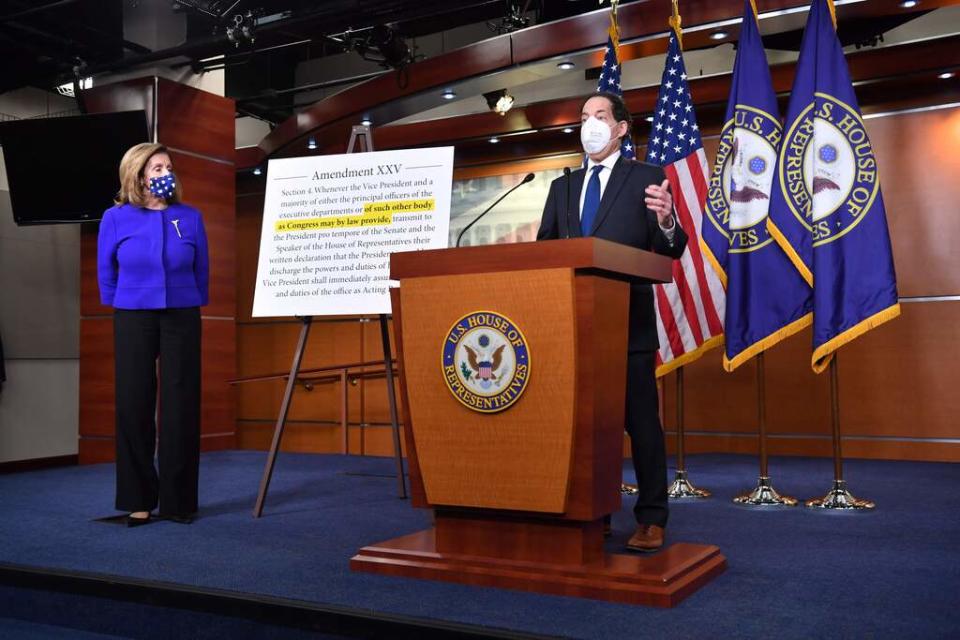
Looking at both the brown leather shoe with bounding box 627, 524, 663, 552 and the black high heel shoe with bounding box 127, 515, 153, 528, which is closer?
the brown leather shoe with bounding box 627, 524, 663, 552

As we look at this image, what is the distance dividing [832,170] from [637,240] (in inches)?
63.1

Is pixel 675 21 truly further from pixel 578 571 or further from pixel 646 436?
pixel 578 571

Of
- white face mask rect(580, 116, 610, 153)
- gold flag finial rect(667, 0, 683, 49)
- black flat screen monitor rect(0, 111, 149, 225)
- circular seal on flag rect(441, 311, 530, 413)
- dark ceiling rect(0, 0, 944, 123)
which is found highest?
dark ceiling rect(0, 0, 944, 123)

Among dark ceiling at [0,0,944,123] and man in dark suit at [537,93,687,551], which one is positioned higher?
dark ceiling at [0,0,944,123]

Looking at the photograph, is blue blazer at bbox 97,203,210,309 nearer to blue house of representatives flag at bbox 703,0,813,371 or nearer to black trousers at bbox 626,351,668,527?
black trousers at bbox 626,351,668,527

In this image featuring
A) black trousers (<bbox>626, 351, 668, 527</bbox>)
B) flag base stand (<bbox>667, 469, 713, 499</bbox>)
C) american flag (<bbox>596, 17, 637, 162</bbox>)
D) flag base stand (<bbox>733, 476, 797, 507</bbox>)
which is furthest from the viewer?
american flag (<bbox>596, 17, 637, 162</bbox>)

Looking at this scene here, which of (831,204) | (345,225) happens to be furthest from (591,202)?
(831,204)

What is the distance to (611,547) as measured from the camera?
2.96 metres

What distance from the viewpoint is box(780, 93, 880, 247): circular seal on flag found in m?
3.86

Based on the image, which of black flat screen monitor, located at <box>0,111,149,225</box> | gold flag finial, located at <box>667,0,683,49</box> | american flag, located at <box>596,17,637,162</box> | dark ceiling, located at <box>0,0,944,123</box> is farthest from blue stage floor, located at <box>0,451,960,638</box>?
dark ceiling, located at <box>0,0,944,123</box>

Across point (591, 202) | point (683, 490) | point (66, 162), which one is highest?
point (66, 162)

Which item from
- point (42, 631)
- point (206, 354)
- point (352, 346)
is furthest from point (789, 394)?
point (42, 631)

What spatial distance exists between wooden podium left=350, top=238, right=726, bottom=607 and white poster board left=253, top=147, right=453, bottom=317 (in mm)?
1269

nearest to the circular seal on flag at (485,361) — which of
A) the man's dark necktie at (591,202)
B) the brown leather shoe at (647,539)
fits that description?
the man's dark necktie at (591,202)
